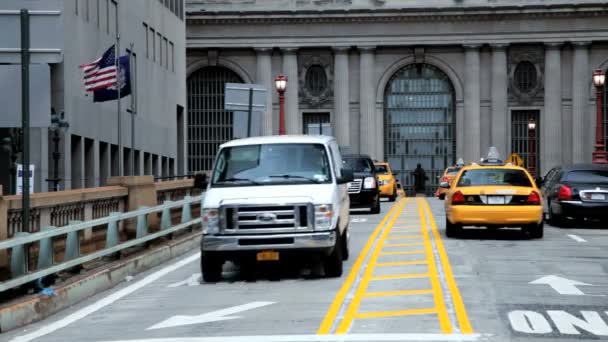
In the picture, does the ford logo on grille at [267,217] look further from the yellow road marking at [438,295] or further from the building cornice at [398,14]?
the building cornice at [398,14]

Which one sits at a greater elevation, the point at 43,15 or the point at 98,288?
the point at 43,15

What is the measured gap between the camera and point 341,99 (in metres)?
85.4

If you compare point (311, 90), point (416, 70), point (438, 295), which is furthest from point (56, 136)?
point (416, 70)

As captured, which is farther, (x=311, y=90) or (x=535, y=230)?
(x=311, y=90)

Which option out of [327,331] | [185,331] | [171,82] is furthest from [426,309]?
[171,82]

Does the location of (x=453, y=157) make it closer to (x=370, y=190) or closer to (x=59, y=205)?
(x=370, y=190)

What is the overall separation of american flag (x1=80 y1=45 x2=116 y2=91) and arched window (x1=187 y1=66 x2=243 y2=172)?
46034mm

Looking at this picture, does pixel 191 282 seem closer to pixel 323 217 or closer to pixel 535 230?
pixel 323 217

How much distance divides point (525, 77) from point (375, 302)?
72.2 meters

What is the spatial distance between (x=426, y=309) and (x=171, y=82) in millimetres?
55796

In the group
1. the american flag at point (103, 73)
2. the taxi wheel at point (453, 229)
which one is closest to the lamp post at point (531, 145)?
the american flag at point (103, 73)

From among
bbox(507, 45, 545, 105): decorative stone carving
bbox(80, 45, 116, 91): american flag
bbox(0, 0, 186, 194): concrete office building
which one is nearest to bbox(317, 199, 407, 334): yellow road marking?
bbox(0, 0, 186, 194): concrete office building

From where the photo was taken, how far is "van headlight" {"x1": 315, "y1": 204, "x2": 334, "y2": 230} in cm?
1734

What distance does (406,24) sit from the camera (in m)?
84.4
